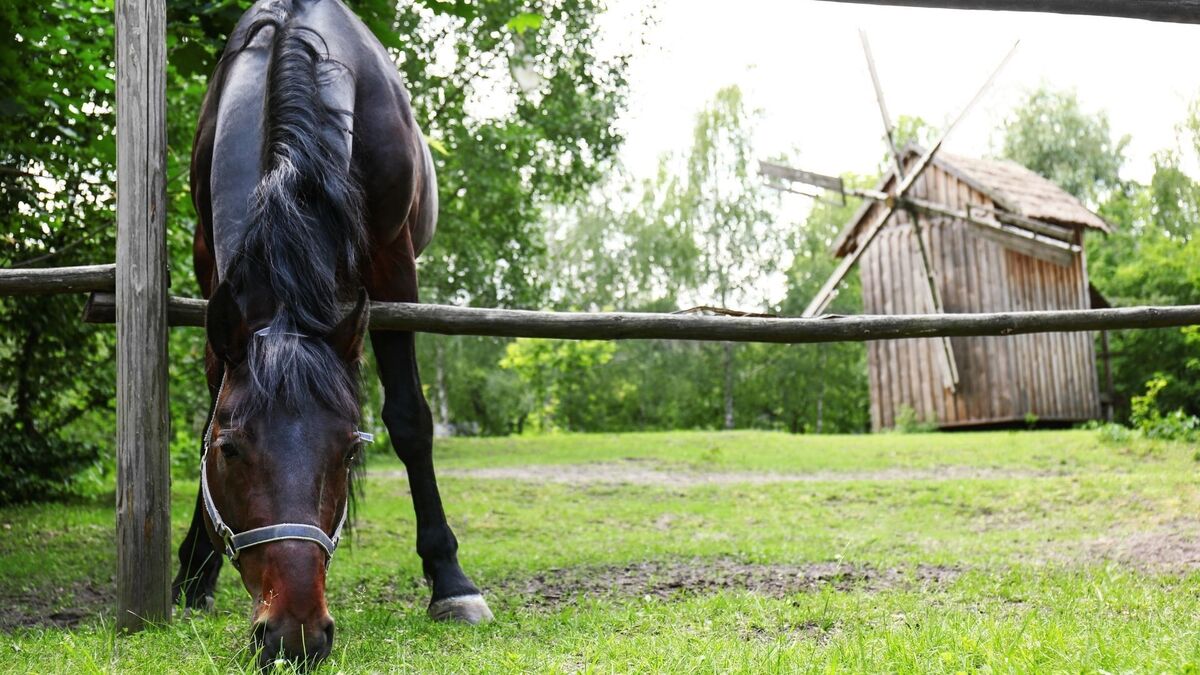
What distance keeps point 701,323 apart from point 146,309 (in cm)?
216

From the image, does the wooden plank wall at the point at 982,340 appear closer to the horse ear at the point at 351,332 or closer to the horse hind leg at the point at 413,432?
the horse hind leg at the point at 413,432

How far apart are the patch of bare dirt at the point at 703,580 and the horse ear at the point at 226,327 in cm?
186

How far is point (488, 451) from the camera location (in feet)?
54.9

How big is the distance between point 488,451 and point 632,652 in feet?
45.5

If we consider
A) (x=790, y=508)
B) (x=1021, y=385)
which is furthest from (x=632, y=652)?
(x=1021, y=385)

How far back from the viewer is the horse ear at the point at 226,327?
2992 millimetres

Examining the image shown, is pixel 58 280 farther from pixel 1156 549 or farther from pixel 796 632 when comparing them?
pixel 1156 549

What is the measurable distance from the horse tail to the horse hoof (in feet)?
4.59

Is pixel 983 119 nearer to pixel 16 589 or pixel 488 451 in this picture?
pixel 488 451

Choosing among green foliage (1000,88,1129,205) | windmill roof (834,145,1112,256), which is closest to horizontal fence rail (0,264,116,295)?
windmill roof (834,145,1112,256)

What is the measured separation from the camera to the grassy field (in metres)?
2.94

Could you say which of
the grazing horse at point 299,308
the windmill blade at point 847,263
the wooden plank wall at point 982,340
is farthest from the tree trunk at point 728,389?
the grazing horse at point 299,308

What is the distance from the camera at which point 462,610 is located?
13.2 ft

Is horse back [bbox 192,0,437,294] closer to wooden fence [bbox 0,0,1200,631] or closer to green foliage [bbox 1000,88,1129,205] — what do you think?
wooden fence [bbox 0,0,1200,631]
